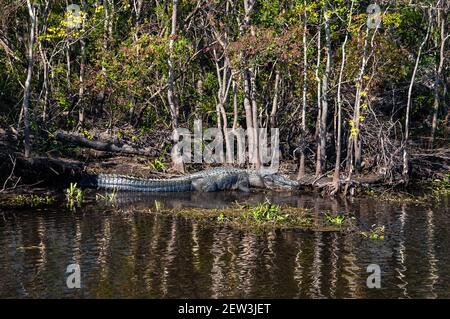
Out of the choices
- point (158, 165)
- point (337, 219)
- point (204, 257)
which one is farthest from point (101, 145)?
point (204, 257)

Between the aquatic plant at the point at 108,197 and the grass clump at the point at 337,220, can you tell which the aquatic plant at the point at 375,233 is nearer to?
the grass clump at the point at 337,220

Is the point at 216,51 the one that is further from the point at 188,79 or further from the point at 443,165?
the point at 443,165

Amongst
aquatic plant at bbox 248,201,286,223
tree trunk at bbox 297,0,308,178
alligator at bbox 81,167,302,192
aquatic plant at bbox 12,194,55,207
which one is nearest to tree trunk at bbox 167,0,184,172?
alligator at bbox 81,167,302,192

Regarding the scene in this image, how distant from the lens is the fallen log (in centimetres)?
2373

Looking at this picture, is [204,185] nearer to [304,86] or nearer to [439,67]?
[304,86]

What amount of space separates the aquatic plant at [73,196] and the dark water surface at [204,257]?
0.79 meters

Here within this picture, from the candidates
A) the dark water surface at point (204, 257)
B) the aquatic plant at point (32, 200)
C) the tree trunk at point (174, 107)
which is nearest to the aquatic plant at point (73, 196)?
the aquatic plant at point (32, 200)

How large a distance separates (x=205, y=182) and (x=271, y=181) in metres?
2.11

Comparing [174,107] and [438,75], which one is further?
[438,75]

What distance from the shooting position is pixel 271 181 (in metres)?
22.5

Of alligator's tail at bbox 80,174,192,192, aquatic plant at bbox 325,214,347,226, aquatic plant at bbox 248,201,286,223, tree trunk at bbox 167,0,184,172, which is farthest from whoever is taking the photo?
tree trunk at bbox 167,0,184,172

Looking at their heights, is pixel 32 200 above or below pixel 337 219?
above

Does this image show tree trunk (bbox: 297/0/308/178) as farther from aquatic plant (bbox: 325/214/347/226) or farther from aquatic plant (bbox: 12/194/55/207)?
aquatic plant (bbox: 12/194/55/207)

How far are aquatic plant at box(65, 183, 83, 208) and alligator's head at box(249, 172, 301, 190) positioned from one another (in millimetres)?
5687
